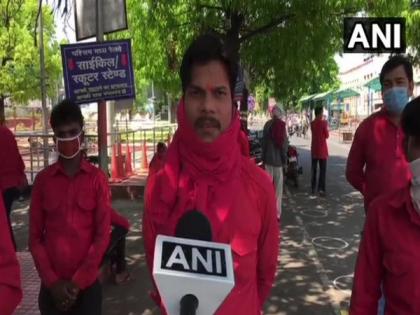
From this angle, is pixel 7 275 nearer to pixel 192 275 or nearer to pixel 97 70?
pixel 192 275

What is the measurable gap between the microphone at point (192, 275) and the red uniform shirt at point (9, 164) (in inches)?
213

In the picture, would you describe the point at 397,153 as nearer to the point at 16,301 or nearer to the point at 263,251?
the point at 263,251

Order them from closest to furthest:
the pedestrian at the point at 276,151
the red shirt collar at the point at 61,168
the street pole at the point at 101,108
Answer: the red shirt collar at the point at 61,168 → the street pole at the point at 101,108 → the pedestrian at the point at 276,151

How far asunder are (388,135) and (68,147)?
6.75 ft

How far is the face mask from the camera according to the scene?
318 centimetres

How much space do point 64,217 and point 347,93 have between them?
100 ft

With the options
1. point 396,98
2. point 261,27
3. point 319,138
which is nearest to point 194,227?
point 396,98

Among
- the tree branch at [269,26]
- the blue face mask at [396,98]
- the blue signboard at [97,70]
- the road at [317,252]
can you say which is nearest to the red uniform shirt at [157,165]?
the blue signboard at [97,70]

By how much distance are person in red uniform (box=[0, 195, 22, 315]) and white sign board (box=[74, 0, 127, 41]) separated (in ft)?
13.2

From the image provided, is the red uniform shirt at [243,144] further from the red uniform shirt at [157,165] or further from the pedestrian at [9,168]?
the pedestrian at [9,168]

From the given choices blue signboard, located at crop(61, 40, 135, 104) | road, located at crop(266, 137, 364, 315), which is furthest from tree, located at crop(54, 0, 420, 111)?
road, located at crop(266, 137, 364, 315)

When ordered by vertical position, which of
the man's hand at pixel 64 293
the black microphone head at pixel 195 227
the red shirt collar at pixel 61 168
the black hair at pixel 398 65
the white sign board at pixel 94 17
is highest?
the white sign board at pixel 94 17

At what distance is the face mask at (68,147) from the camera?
10.4 ft

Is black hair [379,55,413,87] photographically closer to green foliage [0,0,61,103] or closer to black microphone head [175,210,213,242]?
black microphone head [175,210,213,242]
